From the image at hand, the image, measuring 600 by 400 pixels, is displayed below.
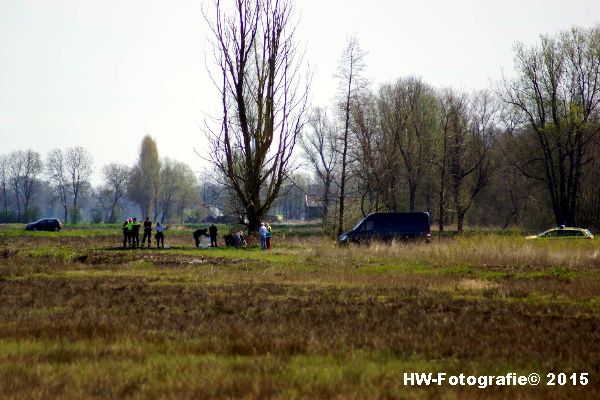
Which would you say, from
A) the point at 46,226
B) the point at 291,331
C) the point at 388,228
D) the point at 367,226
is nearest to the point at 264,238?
the point at 367,226

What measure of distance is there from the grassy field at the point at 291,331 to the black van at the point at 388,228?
1276cm

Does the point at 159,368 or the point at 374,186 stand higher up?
the point at 374,186

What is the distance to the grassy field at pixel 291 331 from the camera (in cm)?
892

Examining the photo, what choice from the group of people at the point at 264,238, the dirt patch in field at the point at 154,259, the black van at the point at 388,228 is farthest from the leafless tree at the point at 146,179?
the dirt patch in field at the point at 154,259

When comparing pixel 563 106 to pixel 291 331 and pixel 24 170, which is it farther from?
pixel 24 170

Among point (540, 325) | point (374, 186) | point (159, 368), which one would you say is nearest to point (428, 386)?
point (159, 368)

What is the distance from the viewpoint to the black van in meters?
39.4

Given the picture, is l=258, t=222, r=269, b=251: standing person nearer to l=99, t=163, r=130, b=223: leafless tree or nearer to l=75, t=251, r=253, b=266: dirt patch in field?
l=75, t=251, r=253, b=266: dirt patch in field

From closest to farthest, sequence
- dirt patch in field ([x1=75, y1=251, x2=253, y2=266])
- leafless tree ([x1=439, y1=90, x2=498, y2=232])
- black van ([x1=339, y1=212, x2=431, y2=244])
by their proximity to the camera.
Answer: dirt patch in field ([x1=75, y1=251, x2=253, y2=266]) → black van ([x1=339, y1=212, x2=431, y2=244]) → leafless tree ([x1=439, y1=90, x2=498, y2=232])

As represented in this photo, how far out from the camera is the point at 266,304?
54.4ft

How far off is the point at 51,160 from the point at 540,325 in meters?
119

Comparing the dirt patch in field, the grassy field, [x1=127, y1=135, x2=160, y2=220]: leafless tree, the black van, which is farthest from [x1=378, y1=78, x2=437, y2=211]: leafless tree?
[x1=127, y1=135, x2=160, y2=220]: leafless tree

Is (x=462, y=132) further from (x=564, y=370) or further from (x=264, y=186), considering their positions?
(x=564, y=370)

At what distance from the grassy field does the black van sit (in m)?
12.8
